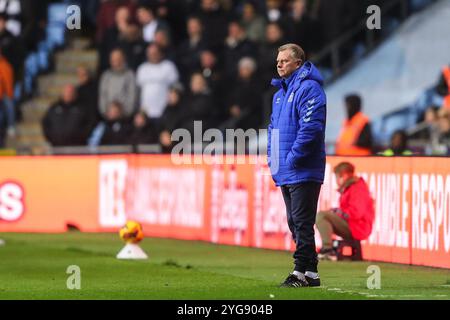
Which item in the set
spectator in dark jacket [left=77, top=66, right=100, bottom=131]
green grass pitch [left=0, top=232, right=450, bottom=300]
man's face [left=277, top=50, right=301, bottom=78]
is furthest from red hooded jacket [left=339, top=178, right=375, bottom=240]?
spectator in dark jacket [left=77, top=66, right=100, bottom=131]

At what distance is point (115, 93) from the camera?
96.7 feet

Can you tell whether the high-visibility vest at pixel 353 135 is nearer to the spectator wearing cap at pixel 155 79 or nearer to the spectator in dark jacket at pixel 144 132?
the spectator in dark jacket at pixel 144 132

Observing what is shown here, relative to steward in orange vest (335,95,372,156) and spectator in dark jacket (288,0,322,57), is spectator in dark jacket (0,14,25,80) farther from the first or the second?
steward in orange vest (335,95,372,156)

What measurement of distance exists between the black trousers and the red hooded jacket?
179 inches

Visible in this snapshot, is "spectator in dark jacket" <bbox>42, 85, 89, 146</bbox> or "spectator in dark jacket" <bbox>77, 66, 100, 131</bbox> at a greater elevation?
"spectator in dark jacket" <bbox>77, 66, 100, 131</bbox>

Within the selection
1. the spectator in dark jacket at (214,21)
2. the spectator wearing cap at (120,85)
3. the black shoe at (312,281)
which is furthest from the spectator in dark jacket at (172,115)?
the black shoe at (312,281)

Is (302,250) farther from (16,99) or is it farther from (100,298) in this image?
(16,99)

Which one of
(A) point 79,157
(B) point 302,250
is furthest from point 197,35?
(B) point 302,250

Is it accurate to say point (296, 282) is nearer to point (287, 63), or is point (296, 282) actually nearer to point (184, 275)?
point (287, 63)

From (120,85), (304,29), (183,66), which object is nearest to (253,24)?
(304,29)

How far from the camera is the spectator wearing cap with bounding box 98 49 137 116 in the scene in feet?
96.1

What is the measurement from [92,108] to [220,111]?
10.9 ft

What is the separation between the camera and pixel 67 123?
29203 mm

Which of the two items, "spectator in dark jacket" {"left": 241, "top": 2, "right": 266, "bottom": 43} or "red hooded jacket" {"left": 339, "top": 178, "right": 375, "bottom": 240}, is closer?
"red hooded jacket" {"left": 339, "top": 178, "right": 375, "bottom": 240}
